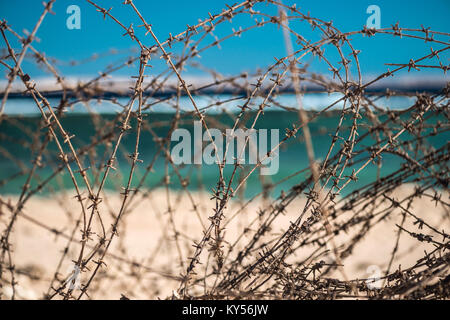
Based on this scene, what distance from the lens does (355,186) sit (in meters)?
7.45

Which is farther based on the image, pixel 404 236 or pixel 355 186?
pixel 355 186

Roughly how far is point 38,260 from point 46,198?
9.14 ft

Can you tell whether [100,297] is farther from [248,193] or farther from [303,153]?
[303,153]

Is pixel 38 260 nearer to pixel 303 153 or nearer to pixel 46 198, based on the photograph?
pixel 46 198

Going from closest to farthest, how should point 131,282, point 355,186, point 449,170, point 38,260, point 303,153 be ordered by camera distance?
point 449,170 → point 131,282 → point 38,260 → point 355,186 → point 303,153
